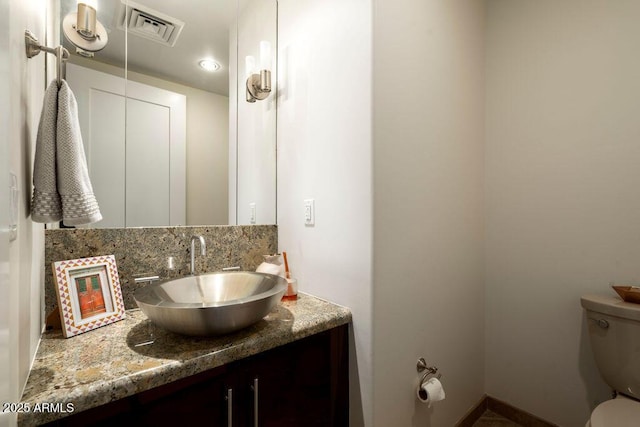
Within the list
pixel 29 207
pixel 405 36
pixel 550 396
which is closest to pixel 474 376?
pixel 550 396

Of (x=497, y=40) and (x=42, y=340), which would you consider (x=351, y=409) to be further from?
(x=497, y=40)

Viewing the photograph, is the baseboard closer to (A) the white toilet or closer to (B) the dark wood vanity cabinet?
(A) the white toilet

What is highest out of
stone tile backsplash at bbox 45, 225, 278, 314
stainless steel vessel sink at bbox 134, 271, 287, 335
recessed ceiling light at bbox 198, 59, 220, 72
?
recessed ceiling light at bbox 198, 59, 220, 72

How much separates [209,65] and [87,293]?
1167mm

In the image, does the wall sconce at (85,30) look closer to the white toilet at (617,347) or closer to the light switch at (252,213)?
the light switch at (252,213)

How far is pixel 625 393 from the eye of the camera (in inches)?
46.1

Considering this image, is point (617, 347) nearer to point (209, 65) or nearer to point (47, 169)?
point (47, 169)

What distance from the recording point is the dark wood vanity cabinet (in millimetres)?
682

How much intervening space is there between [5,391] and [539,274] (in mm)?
2019

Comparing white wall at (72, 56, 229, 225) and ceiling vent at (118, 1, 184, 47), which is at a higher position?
ceiling vent at (118, 1, 184, 47)

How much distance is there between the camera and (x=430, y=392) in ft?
3.79

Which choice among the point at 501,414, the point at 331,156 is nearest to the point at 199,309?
the point at 331,156

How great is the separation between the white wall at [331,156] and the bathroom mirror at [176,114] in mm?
160

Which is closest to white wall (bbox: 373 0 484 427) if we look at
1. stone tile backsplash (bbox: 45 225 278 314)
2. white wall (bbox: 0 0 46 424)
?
stone tile backsplash (bbox: 45 225 278 314)
